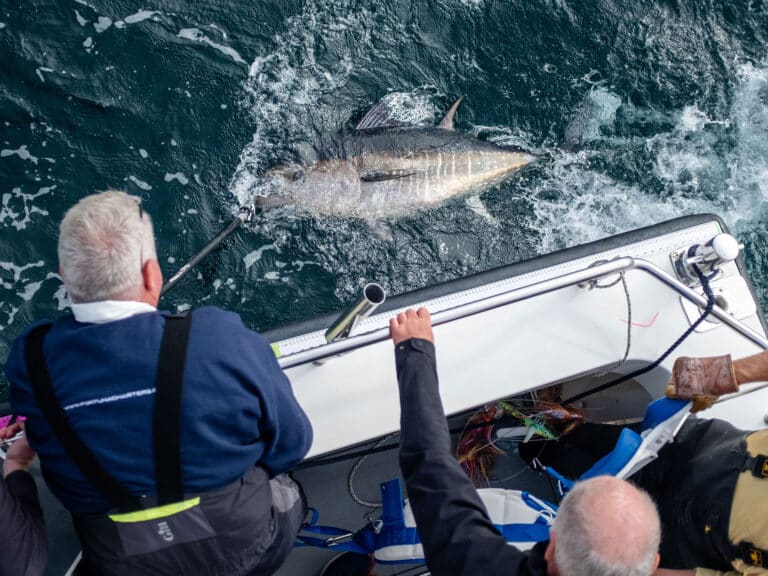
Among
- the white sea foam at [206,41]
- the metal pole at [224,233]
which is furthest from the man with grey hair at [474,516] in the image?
the white sea foam at [206,41]

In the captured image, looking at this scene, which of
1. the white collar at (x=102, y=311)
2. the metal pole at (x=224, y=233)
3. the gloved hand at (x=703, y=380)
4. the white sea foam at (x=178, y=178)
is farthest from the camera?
the white sea foam at (x=178, y=178)

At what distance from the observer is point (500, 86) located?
4.49 m

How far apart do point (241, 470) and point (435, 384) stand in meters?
0.61

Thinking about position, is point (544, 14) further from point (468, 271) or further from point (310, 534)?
point (310, 534)

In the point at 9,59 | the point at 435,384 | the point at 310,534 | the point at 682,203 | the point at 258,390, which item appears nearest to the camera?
the point at 258,390

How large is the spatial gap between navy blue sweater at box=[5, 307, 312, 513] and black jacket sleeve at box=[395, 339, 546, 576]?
0.43m

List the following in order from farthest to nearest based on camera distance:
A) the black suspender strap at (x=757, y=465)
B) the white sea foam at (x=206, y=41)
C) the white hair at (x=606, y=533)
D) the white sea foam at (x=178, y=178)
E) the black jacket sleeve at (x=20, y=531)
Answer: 1. the white sea foam at (x=206, y=41)
2. the white sea foam at (x=178, y=178)
3. the black suspender strap at (x=757, y=465)
4. the black jacket sleeve at (x=20, y=531)
5. the white hair at (x=606, y=533)

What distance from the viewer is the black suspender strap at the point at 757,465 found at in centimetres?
186

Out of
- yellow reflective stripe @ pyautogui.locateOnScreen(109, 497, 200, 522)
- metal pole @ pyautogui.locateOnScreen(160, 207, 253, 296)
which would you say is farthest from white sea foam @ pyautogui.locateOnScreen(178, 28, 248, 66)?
yellow reflective stripe @ pyautogui.locateOnScreen(109, 497, 200, 522)

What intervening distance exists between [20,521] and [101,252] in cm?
85

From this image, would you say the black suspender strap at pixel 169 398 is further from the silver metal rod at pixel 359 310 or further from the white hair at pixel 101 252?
the silver metal rod at pixel 359 310

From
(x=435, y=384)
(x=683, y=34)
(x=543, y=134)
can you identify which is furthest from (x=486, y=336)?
(x=683, y=34)

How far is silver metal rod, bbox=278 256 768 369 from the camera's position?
7.14 ft

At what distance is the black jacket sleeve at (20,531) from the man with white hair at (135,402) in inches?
6.9
